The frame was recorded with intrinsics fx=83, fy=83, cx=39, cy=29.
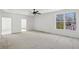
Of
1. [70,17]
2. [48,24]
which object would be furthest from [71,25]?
[48,24]

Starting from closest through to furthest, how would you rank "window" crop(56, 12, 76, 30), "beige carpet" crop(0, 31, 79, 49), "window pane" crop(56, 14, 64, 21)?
"beige carpet" crop(0, 31, 79, 49)
"window" crop(56, 12, 76, 30)
"window pane" crop(56, 14, 64, 21)

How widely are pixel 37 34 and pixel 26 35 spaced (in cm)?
62

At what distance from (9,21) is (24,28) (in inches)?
47.0

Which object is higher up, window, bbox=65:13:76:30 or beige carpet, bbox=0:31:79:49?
window, bbox=65:13:76:30

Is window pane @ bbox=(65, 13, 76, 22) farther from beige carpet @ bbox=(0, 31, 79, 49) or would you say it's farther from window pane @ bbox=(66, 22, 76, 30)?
beige carpet @ bbox=(0, 31, 79, 49)

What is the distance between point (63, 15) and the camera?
3.53 m

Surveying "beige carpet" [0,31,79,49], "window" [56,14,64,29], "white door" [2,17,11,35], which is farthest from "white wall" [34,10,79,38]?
"white door" [2,17,11,35]

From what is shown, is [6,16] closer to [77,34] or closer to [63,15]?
[63,15]
